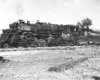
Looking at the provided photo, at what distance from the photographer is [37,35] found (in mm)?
28406

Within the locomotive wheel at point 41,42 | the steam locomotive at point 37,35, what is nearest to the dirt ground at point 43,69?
the steam locomotive at point 37,35

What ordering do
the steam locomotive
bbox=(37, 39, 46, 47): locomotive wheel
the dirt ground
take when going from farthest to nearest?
bbox=(37, 39, 46, 47): locomotive wheel, the steam locomotive, the dirt ground

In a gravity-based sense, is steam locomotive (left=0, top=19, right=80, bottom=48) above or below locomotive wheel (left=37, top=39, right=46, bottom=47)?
above

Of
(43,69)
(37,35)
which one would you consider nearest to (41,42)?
(37,35)

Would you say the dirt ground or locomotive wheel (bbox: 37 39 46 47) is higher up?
locomotive wheel (bbox: 37 39 46 47)

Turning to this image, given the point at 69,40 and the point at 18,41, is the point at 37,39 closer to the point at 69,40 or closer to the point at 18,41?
the point at 18,41

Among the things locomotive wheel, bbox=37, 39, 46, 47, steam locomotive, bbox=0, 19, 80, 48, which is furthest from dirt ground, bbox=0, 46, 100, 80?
locomotive wheel, bbox=37, 39, 46, 47

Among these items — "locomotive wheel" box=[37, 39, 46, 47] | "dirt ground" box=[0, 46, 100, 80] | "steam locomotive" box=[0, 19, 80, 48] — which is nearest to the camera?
"dirt ground" box=[0, 46, 100, 80]

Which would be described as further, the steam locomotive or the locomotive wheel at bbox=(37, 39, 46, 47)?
the locomotive wheel at bbox=(37, 39, 46, 47)

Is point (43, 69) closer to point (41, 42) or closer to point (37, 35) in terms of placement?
point (41, 42)

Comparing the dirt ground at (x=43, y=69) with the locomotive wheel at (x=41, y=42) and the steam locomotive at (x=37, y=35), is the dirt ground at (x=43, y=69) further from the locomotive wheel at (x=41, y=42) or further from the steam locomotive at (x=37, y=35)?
the locomotive wheel at (x=41, y=42)

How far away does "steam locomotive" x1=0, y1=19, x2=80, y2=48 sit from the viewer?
85.7 feet

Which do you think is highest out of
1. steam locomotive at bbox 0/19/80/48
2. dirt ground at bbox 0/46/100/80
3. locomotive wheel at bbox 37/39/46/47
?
steam locomotive at bbox 0/19/80/48

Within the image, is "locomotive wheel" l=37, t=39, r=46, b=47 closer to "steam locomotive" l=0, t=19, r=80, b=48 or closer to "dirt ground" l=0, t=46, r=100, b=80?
"steam locomotive" l=0, t=19, r=80, b=48
